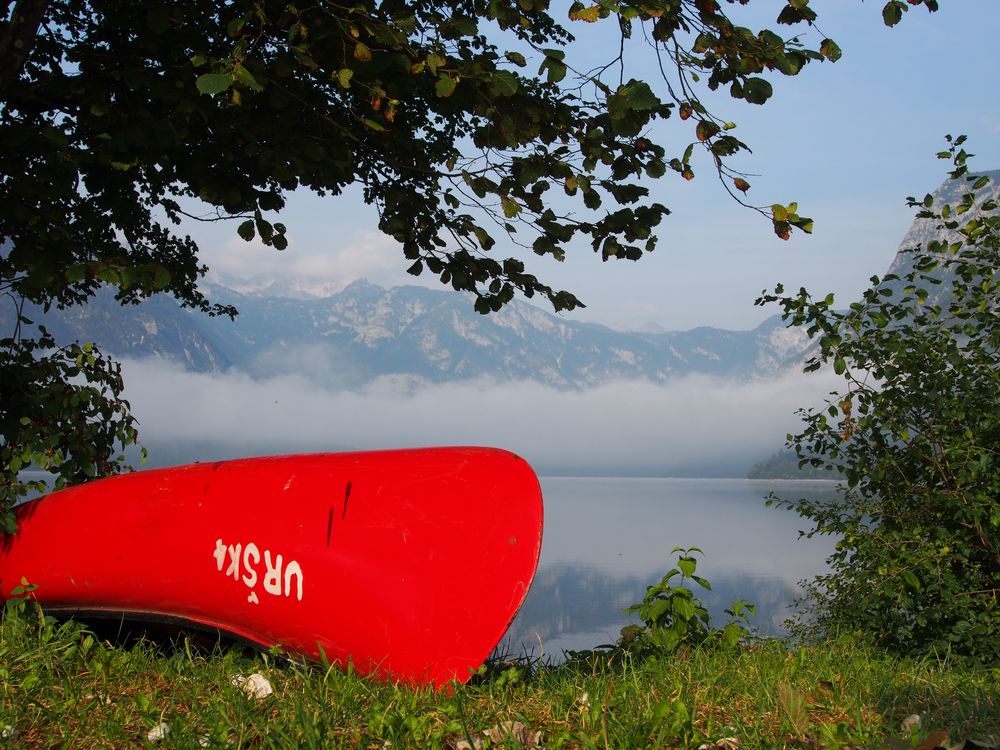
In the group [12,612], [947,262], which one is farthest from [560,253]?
[12,612]

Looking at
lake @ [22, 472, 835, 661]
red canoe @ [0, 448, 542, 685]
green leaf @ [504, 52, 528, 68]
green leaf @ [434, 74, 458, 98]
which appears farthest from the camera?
lake @ [22, 472, 835, 661]

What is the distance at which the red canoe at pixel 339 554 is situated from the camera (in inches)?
159

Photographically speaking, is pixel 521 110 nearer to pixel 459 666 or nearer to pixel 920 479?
pixel 459 666

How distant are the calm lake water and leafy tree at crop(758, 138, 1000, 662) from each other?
1062 millimetres

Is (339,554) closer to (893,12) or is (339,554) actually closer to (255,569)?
(255,569)

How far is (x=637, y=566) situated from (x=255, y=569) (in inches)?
1859

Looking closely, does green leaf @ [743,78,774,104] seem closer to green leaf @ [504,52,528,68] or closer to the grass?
green leaf @ [504,52,528,68]

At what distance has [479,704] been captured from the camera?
3.79m

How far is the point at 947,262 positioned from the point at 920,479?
185 cm

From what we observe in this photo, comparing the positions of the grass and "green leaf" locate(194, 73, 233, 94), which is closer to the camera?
the grass

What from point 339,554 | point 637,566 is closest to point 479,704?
point 339,554

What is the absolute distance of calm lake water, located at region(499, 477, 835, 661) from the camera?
30.1 metres

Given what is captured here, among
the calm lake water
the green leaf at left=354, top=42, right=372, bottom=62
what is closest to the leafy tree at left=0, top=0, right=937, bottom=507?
the green leaf at left=354, top=42, right=372, bottom=62

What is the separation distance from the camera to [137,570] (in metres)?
4.97
